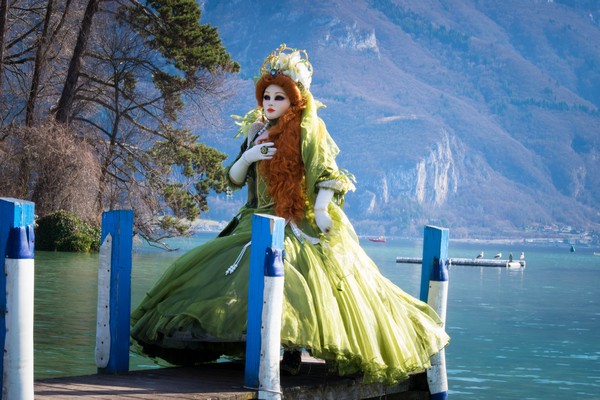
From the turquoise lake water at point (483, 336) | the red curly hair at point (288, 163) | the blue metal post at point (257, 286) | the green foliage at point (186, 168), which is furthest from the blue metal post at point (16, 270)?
the green foliage at point (186, 168)

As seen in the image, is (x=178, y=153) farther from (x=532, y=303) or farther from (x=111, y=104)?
(x=532, y=303)

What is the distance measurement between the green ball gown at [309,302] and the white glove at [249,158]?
11cm

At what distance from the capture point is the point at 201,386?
5.95 metres

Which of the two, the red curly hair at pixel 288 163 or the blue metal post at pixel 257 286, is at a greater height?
the red curly hair at pixel 288 163

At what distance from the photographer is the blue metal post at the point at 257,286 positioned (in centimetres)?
589

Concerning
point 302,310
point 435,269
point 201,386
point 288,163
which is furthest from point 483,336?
point 201,386

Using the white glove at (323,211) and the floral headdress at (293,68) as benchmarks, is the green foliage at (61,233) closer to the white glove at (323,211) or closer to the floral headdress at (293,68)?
the floral headdress at (293,68)

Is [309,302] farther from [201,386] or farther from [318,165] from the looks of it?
[318,165]

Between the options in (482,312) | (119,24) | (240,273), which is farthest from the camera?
(119,24)

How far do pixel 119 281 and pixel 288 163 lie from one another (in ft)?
4.60

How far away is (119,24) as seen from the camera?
1268 inches

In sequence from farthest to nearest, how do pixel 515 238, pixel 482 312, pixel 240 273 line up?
pixel 515 238 < pixel 482 312 < pixel 240 273

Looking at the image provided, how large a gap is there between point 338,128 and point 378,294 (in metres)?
193

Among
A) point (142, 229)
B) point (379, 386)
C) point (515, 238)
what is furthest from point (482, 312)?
point (515, 238)
